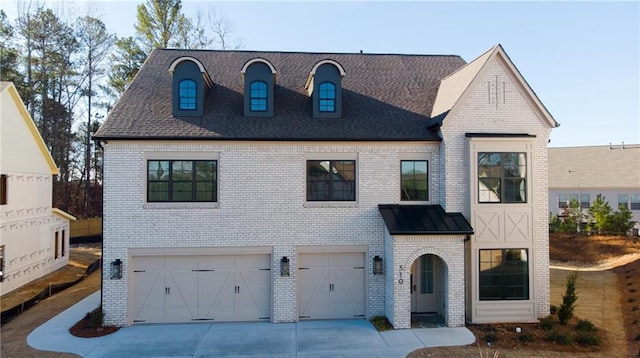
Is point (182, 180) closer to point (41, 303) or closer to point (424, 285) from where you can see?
point (41, 303)

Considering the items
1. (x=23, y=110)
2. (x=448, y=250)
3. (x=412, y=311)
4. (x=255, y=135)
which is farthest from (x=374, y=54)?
(x=23, y=110)

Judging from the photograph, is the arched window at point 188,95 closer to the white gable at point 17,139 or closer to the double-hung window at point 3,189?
the white gable at point 17,139

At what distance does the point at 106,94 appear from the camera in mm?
36312

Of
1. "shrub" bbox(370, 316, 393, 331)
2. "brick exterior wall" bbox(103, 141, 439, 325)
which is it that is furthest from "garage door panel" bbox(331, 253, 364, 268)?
"shrub" bbox(370, 316, 393, 331)

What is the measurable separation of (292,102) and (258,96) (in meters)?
1.44

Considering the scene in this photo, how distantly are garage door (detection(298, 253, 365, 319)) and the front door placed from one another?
194cm

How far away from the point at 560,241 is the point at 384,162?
20.7 meters

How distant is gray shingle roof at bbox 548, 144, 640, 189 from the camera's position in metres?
37.6

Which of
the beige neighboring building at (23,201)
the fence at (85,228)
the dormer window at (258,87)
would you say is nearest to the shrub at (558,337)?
the dormer window at (258,87)

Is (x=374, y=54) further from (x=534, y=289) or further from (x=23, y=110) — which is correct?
(x=23, y=110)

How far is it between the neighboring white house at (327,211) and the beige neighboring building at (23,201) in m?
8.69

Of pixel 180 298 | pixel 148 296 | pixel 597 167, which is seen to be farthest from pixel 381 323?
pixel 597 167

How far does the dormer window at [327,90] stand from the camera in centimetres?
1484

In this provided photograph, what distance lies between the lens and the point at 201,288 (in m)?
13.7
